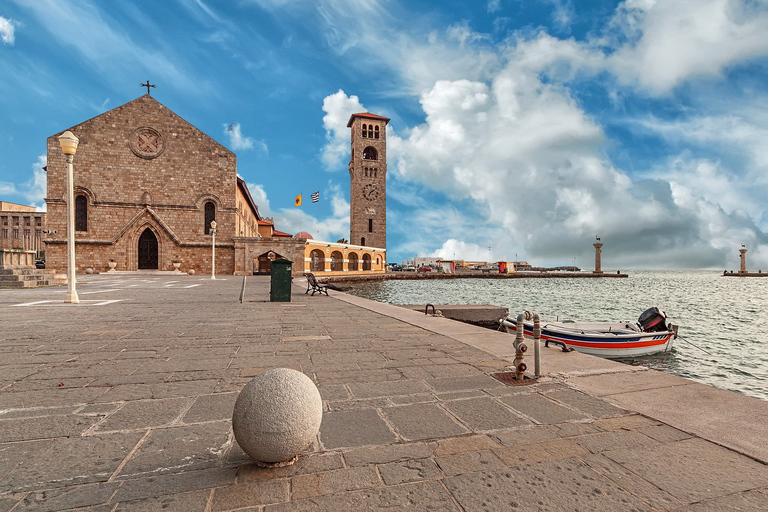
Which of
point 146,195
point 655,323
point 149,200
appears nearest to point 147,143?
point 146,195

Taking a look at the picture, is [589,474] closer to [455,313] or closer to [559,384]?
[559,384]

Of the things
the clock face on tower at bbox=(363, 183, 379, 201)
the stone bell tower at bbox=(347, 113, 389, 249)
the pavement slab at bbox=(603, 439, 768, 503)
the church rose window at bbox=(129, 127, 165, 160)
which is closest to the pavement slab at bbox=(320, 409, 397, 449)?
the pavement slab at bbox=(603, 439, 768, 503)

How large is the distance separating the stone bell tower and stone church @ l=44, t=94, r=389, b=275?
33260mm

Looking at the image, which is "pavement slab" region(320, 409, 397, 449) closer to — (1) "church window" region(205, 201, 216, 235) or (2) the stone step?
(2) the stone step

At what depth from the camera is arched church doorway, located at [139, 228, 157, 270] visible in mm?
34438

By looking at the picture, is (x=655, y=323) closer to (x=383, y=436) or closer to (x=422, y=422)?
(x=422, y=422)

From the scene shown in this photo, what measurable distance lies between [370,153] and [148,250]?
4487cm

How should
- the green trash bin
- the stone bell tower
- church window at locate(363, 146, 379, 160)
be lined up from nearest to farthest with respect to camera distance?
the green trash bin → the stone bell tower → church window at locate(363, 146, 379, 160)

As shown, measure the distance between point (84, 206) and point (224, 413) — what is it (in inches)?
1542

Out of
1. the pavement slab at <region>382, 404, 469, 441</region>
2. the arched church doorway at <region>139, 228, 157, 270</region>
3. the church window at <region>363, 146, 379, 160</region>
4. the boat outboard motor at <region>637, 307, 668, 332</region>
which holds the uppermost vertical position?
the church window at <region>363, 146, 379, 160</region>

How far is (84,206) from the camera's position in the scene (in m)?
33.1

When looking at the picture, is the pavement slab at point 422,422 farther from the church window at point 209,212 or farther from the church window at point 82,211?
the church window at point 82,211

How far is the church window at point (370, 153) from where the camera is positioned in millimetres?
69938

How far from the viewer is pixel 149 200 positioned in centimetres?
3428
